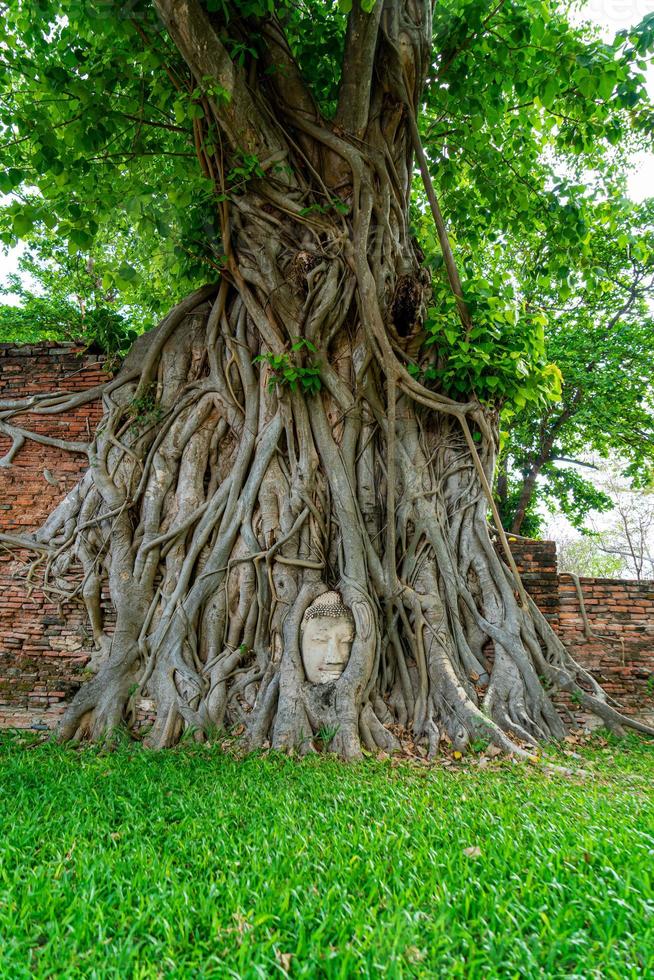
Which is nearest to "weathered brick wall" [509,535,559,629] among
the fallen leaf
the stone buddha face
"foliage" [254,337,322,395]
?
the stone buddha face

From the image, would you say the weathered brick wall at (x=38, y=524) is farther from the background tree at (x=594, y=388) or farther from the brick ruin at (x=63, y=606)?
the background tree at (x=594, y=388)

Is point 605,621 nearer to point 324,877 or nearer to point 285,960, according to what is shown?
point 324,877

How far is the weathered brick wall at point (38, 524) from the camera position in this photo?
5.09m

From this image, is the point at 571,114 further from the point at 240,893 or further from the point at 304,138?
the point at 240,893

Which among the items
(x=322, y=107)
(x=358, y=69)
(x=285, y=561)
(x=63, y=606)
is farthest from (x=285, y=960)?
(x=322, y=107)

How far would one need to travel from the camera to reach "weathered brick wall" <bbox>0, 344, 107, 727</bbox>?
5086mm

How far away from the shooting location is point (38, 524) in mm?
5695

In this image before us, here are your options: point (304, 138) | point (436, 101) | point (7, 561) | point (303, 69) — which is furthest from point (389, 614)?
point (303, 69)

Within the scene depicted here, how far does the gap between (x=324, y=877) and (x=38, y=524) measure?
4.53 metres

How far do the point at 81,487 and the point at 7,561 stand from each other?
2.95 feet

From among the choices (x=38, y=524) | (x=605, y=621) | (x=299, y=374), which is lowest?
(x=605, y=621)

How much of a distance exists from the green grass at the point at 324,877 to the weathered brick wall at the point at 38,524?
183 centimetres

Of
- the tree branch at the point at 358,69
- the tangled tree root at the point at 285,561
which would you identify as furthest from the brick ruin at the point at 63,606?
the tree branch at the point at 358,69

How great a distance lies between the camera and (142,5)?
4.39 m
